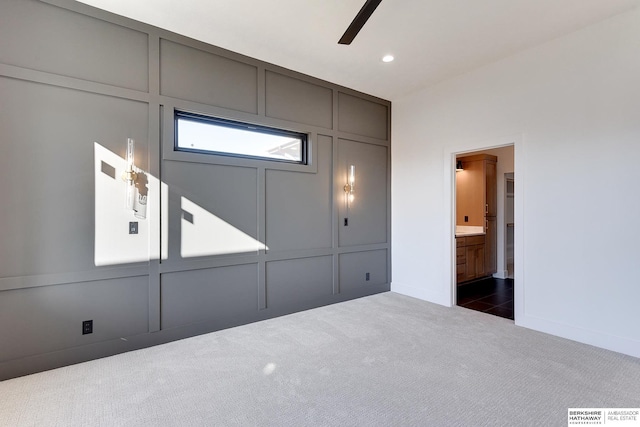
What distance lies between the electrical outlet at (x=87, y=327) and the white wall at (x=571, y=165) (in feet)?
13.2

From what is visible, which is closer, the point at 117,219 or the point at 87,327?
the point at 87,327

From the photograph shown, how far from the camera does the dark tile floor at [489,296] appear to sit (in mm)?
→ 4176

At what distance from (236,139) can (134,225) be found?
142 cm

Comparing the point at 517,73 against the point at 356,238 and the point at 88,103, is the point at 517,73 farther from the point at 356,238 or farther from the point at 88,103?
the point at 88,103

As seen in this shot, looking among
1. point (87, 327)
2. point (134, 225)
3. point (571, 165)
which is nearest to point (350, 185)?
point (571, 165)

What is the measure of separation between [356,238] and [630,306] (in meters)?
2.95

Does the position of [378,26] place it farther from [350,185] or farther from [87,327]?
[87,327]

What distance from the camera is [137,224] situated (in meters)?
3.00

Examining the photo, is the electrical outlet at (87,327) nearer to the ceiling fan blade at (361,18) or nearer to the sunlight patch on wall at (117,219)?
the sunlight patch on wall at (117,219)

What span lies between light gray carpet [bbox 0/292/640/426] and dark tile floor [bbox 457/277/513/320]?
2.58 ft

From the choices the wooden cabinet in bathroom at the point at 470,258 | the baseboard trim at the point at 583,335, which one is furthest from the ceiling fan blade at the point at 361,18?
the wooden cabinet in bathroom at the point at 470,258

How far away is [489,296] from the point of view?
15.8ft
